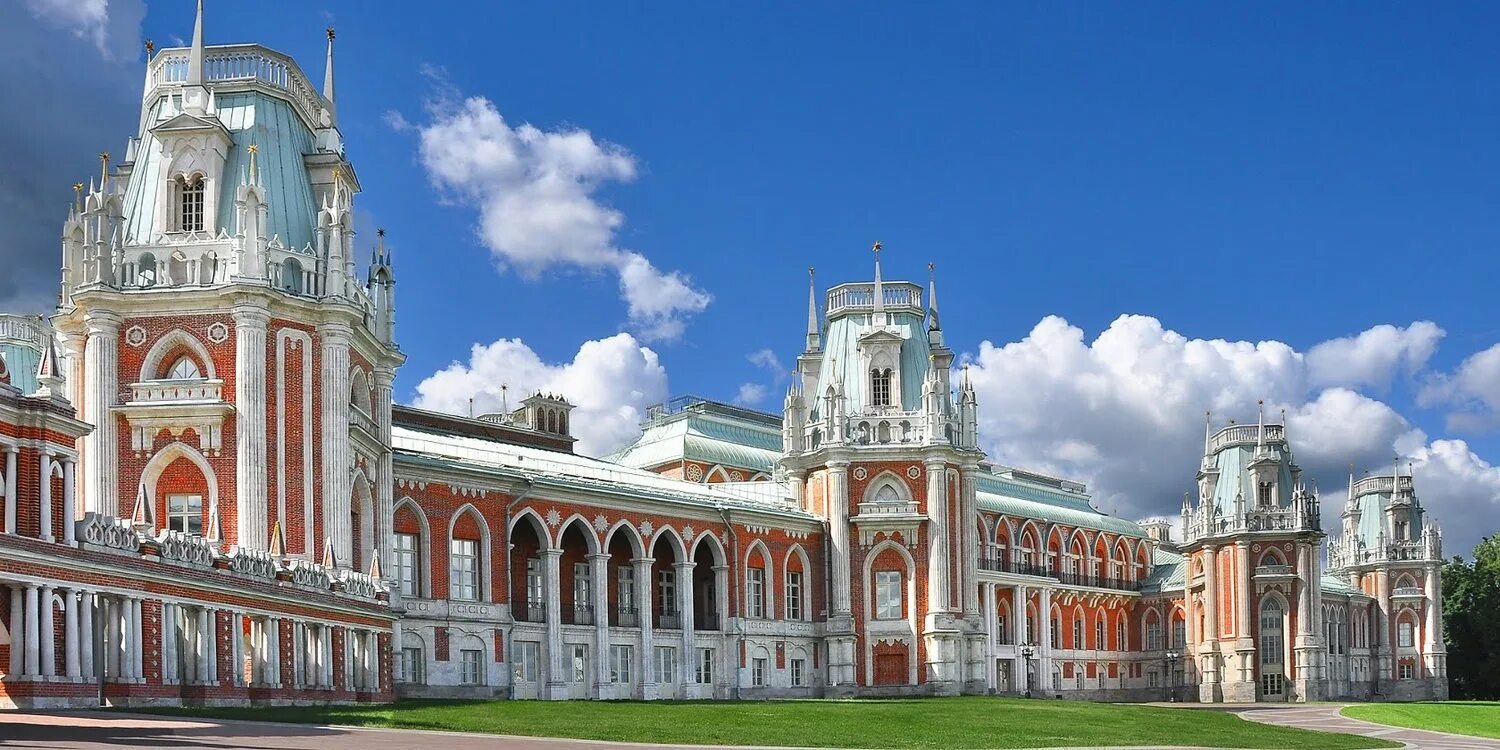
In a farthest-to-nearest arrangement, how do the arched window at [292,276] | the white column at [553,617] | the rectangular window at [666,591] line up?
1. the rectangular window at [666,591]
2. the white column at [553,617]
3. the arched window at [292,276]

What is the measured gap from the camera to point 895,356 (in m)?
74.9

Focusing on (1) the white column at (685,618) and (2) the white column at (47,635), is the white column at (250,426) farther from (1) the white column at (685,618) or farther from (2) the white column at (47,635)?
(1) the white column at (685,618)

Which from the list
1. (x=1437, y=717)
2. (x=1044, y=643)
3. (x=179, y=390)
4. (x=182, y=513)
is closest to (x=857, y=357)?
(x=1044, y=643)

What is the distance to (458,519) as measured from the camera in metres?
58.8

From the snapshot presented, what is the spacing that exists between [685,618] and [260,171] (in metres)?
27.9

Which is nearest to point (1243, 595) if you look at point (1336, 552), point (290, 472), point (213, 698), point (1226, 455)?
point (1226, 455)

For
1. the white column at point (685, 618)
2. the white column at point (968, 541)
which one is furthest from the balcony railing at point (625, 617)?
the white column at point (968, 541)

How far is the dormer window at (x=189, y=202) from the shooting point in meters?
46.7

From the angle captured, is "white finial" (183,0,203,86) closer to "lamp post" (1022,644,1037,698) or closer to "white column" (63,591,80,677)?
"white column" (63,591,80,677)

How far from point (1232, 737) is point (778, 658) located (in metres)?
36.2

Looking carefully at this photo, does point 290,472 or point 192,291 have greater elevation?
point 192,291

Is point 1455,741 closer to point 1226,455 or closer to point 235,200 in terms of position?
point 235,200

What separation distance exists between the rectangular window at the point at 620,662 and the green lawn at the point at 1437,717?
2668 centimetres

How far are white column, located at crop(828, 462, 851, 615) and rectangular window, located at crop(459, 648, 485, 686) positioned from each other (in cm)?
1922
